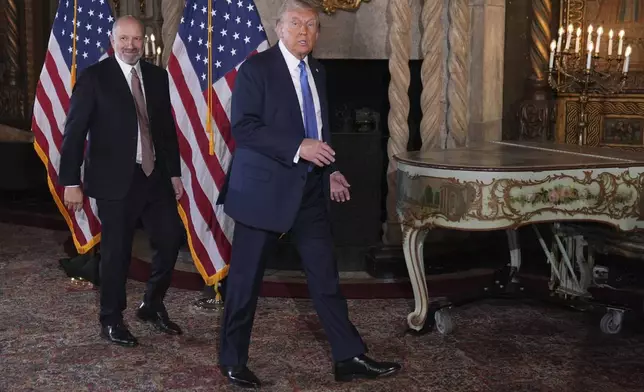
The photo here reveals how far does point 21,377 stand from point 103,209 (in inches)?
35.9

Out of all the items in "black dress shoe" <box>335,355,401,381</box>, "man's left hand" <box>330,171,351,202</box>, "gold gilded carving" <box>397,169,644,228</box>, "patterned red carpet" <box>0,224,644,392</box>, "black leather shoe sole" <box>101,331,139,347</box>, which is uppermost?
"man's left hand" <box>330,171,351,202</box>

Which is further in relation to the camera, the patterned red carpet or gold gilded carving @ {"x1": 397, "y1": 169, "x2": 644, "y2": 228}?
gold gilded carving @ {"x1": 397, "y1": 169, "x2": 644, "y2": 228}

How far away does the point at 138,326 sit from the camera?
509cm

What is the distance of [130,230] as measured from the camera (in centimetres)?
471

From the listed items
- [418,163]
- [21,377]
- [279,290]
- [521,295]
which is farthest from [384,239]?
[21,377]

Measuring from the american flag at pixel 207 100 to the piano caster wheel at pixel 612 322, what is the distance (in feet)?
7.00

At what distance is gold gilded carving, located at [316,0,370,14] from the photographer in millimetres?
6516

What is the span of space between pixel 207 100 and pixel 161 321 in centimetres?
126

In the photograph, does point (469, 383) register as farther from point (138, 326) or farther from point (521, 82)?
point (521, 82)

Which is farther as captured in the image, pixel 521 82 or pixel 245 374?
pixel 521 82

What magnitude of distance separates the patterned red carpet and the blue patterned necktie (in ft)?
3.72

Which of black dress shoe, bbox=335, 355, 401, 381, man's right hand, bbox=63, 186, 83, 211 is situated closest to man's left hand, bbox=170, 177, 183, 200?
man's right hand, bbox=63, 186, 83, 211

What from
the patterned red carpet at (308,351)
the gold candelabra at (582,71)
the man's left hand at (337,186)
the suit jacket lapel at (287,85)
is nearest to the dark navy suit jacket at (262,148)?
the suit jacket lapel at (287,85)

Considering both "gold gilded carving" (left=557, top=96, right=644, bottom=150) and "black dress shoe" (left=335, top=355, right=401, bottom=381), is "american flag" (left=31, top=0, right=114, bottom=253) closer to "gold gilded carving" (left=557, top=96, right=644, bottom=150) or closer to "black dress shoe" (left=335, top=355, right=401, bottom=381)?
"black dress shoe" (left=335, top=355, right=401, bottom=381)
